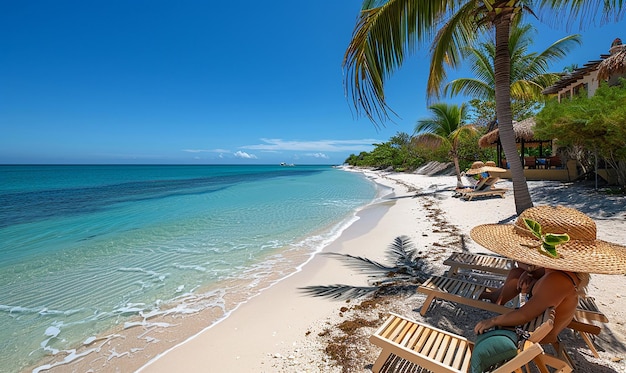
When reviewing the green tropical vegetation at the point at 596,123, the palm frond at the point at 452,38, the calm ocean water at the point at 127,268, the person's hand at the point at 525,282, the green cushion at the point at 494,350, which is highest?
the palm frond at the point at 452,38

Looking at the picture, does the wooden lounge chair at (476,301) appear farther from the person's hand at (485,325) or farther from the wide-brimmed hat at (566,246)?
the person's hand at (485,325)

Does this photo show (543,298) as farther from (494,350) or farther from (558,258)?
(494,350)

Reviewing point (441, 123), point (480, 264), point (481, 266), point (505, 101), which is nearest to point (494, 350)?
point (481, 266)

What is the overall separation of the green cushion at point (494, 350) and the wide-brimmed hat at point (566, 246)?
0.52 meters

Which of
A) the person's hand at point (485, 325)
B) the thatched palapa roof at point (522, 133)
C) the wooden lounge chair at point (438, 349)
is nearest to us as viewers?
the wooden lounge chair at point (438, 349)

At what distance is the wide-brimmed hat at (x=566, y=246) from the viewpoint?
1.83 m

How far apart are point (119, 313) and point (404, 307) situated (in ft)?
13.4

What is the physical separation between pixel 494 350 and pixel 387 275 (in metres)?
2.95

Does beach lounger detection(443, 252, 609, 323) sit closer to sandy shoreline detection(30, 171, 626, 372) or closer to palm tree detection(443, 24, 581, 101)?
sandy shoreline detection(30, 171, 626, 372)

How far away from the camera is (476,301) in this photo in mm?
2924

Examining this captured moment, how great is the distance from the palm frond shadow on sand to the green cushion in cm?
216

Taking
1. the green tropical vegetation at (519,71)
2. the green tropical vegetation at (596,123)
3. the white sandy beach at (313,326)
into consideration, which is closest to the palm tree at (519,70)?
the green tropical vegetation at (519,71)

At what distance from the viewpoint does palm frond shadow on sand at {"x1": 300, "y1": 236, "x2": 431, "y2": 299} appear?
4195mm

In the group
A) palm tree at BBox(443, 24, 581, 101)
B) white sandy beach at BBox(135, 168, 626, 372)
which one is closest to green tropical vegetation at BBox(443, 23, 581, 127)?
palm tree at BBox(443, 24, 581, 101)
